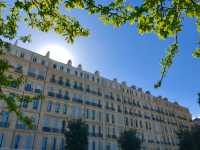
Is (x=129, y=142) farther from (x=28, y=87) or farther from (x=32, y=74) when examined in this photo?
(x=32, y=74)

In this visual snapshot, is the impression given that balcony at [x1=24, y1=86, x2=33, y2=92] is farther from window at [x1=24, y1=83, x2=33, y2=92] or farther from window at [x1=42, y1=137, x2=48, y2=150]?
window at [x1=42, y1=137, x2=48, y2=150]

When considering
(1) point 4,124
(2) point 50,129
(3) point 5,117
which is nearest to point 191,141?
(2) point 50,129

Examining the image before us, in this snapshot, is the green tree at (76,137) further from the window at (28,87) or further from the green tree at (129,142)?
the window at (28,87)

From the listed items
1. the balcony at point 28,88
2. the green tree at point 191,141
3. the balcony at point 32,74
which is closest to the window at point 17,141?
the balcony at point 28,88

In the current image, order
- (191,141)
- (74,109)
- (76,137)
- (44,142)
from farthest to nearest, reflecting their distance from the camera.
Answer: (74,109)
(44,142)
(191,141)
(76,137)

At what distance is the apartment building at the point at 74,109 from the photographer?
110 ft

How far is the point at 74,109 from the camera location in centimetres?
4078

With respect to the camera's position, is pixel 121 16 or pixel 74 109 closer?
pixel 121 16

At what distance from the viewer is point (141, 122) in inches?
2051

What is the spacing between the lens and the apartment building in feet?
110

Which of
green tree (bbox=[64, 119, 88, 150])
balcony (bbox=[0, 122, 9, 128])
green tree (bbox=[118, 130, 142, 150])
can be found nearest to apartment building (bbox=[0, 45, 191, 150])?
balcony (bbox=[0, 122, 9, 128])

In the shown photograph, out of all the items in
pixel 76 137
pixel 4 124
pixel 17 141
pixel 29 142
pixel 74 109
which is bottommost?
pixel 29 142

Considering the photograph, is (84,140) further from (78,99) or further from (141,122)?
(141,122)

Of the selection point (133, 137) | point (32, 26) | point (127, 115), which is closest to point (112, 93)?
point (127, 115)
